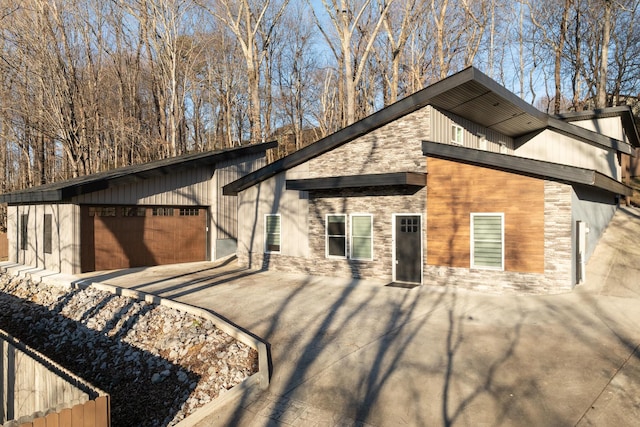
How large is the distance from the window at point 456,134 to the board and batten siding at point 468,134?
0.44ft

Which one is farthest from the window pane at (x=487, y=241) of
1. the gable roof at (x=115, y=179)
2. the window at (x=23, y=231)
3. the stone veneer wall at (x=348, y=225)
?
the window at (x=23, y=231)

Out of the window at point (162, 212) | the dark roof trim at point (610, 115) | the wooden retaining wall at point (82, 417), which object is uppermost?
the dark roof trim at point (610, 115)

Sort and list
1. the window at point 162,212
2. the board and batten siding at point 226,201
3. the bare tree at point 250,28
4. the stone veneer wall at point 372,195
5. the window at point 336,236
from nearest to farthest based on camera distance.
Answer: the stone veneer wall at point 372,195 → the window at point 336,236 → the window at point 162,212 → the board and batten siding at point 226,201 → the bare tree at point 250,28

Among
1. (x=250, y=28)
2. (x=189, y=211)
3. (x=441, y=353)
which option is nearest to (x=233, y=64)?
(x=250, y=28)

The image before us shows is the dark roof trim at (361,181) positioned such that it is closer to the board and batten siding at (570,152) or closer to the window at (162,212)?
the window at (162,212)

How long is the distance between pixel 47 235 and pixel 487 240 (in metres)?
15.9

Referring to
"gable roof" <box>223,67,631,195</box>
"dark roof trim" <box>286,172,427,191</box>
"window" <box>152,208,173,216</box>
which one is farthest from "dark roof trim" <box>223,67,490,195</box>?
"window" <box>152,208,173,216</box>

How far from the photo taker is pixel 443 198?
36.6 ft

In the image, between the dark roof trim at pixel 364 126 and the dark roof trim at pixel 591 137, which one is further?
the dark roof trim at pixel 591 137

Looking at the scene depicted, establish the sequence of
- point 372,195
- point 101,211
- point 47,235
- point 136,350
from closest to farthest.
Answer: point 136,350 < point 372,195 < point 101,211 < point 47,235

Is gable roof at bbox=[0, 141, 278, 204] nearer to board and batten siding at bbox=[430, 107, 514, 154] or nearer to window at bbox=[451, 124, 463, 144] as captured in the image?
board and batten siding at bbox=[430, 107, 514, 154]

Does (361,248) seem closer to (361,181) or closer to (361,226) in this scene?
(361,226)

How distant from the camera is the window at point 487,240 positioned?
10336 millimetres

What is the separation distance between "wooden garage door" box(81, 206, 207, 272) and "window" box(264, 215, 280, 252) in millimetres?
4099
